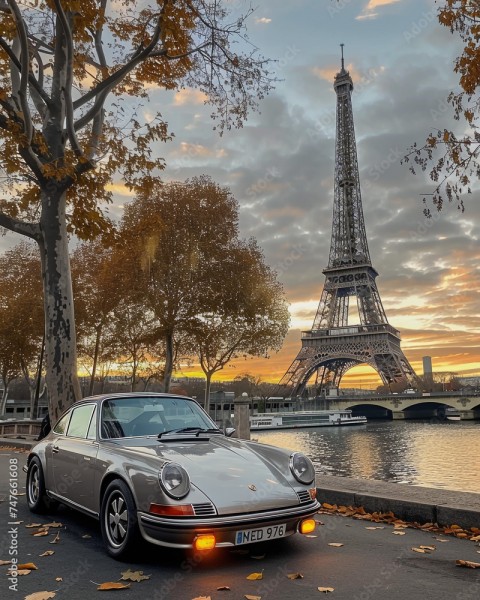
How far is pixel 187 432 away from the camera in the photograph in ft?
18.6

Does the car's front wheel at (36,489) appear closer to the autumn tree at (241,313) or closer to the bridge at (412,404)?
the autumn tree at (241,313)

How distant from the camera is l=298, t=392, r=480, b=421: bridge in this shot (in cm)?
8049

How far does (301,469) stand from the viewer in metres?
5.16

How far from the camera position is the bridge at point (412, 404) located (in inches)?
3169

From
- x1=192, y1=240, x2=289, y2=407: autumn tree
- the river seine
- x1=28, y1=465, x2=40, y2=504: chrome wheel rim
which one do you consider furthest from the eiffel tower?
x1=28, y1=465, x2=40, y2=504: chrome wheel rim

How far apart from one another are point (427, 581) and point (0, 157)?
12.0 metres

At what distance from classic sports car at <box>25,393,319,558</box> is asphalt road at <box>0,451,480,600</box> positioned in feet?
0.80

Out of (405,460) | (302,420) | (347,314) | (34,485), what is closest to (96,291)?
(405,460)

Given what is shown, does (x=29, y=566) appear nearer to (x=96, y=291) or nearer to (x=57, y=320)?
(x=57, y=320)

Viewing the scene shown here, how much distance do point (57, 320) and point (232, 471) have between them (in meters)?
8.13

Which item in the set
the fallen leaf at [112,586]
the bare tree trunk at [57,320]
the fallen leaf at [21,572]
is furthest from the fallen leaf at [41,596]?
the bare tree trunk at [57,320]

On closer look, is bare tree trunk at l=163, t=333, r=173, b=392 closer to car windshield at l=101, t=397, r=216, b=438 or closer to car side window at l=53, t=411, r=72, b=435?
car side window at l=53, t=411, r=72, b=435

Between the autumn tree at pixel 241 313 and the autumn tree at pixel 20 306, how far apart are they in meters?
10.2

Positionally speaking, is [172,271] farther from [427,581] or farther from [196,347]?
[427,581]
